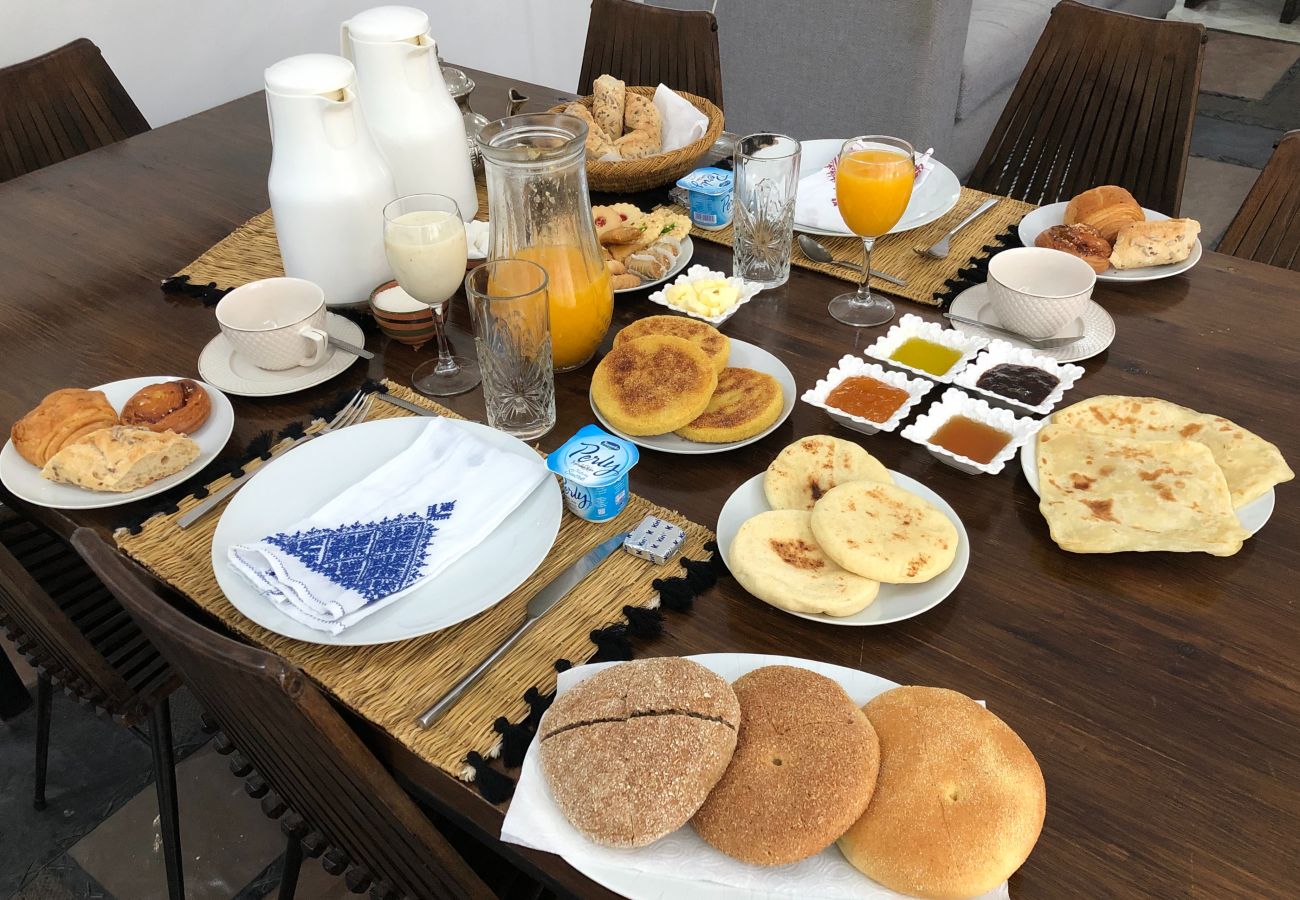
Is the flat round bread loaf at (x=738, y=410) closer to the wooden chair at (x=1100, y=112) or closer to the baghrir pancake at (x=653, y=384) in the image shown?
the baghrir pancake at (x=653, y=384)

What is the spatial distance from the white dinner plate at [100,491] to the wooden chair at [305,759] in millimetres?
203

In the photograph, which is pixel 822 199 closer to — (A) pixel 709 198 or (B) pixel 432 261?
(A) pixel 709 198

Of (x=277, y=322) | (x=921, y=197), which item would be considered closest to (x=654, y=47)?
(x=921, y=197)

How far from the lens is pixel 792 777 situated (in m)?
0.63

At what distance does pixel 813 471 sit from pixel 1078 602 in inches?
10.5

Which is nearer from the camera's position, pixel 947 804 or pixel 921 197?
pixel 947 804

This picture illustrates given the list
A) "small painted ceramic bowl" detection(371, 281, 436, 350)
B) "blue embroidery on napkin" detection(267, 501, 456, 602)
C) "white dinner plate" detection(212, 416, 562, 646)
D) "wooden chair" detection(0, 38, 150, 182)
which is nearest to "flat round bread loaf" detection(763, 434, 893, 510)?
"white dinner plate" detection(212, 416, 562, 646)

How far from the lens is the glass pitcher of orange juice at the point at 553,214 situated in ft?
3.41

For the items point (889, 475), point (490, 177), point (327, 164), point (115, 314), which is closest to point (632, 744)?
point (889, 475)

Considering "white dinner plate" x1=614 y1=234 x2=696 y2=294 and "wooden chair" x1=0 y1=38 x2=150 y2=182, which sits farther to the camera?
"wooden chair" x1=0 y1=38 x2=150 y2=182

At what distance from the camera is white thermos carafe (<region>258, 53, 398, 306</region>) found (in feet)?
3.78

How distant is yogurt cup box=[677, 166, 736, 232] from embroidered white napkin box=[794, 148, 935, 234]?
0.36 ft

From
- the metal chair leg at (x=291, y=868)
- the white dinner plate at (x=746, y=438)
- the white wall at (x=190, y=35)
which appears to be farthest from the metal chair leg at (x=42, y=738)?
the white wall at (x=190, y=35)

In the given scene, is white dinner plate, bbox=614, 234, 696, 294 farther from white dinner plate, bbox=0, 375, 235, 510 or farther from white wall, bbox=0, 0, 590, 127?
white wall, bbox=0, 0, 590, 127
